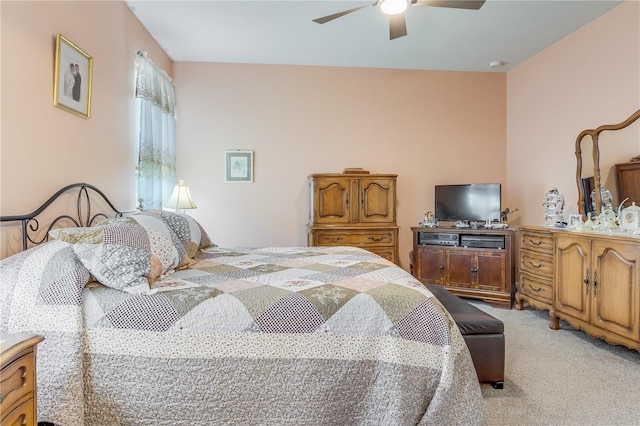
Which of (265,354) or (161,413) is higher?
(265,354)

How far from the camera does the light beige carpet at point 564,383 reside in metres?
1.74

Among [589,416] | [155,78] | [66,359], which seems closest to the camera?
[66,359]

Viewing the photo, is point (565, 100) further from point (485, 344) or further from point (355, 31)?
point (485, 344)

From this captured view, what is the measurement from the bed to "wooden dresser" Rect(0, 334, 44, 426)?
0.25 m

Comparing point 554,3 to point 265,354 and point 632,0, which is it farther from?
point 265,354

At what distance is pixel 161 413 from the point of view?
1309 mm

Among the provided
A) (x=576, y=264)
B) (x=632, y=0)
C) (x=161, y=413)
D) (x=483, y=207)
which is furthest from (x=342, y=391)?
(x=632, y=0)

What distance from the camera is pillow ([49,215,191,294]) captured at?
4.79ft

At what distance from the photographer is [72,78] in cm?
211

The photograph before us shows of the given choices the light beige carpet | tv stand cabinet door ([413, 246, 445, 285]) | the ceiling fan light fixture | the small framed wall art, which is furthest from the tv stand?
the ceiling fan light fixture

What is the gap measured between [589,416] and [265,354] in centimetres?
178

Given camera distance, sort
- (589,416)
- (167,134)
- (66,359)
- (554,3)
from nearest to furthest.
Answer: (66,359) → (589,416) → (554,3) → (167,134)

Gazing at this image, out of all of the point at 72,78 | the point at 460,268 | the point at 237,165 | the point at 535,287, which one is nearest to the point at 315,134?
the point at 237,165

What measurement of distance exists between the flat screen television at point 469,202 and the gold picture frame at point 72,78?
371 centimetres
